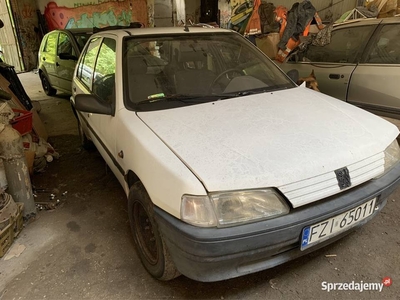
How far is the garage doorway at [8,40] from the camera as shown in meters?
10.9

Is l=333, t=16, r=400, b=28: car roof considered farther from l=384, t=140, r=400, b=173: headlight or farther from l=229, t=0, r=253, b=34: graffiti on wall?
l=229, t=0, r=253, b=34: graffiti on wall

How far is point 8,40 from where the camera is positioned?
11141 mm

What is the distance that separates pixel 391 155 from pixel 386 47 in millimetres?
1941

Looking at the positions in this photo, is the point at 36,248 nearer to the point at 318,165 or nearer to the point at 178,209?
the point at 178,209

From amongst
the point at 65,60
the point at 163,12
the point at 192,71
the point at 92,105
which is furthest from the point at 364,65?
the point at 163,12

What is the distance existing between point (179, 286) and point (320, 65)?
10.5 ft

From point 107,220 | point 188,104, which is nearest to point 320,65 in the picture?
point 188,104

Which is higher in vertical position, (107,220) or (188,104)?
(188,104)

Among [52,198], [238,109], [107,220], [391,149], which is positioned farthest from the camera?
[52,198]

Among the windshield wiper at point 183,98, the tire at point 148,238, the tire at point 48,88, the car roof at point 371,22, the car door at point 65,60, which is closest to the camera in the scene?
the tire at point 148,238

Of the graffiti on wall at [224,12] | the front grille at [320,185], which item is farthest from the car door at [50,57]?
the front grille at [320,185]

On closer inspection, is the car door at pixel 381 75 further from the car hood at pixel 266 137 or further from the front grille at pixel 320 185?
the front grille at pixel 320 185

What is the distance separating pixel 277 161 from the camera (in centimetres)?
152

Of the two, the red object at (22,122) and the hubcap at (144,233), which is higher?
the red object at (22,122)
